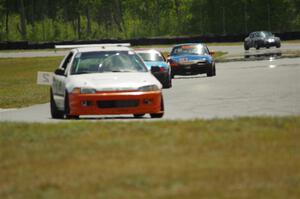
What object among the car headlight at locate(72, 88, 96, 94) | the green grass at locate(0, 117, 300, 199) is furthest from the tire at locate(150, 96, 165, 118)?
the green grass at locate(0, 117, 300, 199)

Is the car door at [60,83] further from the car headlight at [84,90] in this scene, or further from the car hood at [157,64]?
the car hood at [157,64]

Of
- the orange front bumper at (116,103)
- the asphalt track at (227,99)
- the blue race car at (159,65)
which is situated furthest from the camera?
the blue race car at (159,65)

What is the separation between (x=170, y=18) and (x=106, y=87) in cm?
9904

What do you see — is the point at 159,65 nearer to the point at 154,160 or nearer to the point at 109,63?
the point at 109,63

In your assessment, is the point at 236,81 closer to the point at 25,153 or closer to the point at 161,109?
the point at 161,109

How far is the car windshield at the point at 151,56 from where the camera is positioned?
31.6m

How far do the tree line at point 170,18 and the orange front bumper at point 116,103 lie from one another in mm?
83404

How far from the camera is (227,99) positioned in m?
22.7

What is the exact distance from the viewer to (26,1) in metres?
154

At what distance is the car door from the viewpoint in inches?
704

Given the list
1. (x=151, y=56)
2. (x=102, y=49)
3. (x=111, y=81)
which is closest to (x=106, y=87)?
(x=111, y=81)

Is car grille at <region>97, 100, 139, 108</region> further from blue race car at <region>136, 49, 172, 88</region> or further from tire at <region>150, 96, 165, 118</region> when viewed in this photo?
blue race car at <region>136, 49, 172, 88</region>

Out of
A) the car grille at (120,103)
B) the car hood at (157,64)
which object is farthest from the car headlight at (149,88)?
the car hood at (157,64)

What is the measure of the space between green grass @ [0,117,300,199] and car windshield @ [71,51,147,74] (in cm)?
486
